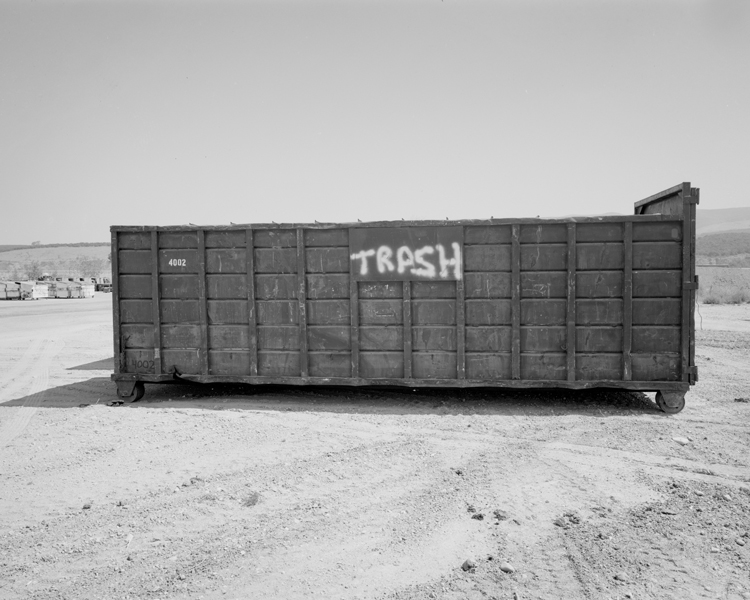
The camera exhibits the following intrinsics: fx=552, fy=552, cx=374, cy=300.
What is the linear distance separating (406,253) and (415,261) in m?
0.17

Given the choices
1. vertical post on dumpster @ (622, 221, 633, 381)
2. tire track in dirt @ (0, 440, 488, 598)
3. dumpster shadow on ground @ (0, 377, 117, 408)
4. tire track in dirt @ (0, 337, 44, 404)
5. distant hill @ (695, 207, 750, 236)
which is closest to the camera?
tire track in dirt @ (0, 440, 488, 598)

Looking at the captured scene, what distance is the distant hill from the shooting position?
136250 mm

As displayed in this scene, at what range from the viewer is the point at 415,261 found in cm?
749

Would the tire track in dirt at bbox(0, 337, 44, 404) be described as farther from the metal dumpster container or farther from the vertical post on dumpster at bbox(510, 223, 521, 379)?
the vertical post on dumpster at bbox(510, 223, 521, 379)

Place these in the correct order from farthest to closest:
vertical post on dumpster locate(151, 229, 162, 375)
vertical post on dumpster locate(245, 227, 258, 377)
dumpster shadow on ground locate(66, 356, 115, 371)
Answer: dumpster shadow on ground locate(66, 356, 115, 371) → vertical post on dumpster locate(151, 229, 162, 375) → vertical post on dumpster locate(245, 227, 258, 377)

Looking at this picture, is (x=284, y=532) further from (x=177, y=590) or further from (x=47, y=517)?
(x=47, y=517)

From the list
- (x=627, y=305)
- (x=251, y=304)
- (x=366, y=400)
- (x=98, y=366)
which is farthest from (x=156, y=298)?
(x=627, y=305)

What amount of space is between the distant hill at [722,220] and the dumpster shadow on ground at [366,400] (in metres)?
142

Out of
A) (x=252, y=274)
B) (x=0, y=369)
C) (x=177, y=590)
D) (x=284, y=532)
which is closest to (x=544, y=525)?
(x=284, y=532)

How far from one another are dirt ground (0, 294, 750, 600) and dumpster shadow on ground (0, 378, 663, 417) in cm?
6

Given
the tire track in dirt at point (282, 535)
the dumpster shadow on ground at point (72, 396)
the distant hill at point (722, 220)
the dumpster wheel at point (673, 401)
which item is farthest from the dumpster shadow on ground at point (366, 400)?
the distant hill at point (722, 220)

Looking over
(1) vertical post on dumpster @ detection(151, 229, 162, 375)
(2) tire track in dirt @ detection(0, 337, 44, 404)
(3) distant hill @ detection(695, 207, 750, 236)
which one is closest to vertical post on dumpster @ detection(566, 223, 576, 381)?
(1) vertical post on dumpster @ detection(151, 229, 162, 375)

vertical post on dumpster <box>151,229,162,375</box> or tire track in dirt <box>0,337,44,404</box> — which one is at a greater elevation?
vertical post on dumpster <box>151,229,162,375</box>

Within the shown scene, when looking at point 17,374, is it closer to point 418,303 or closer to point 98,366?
point 98,366
